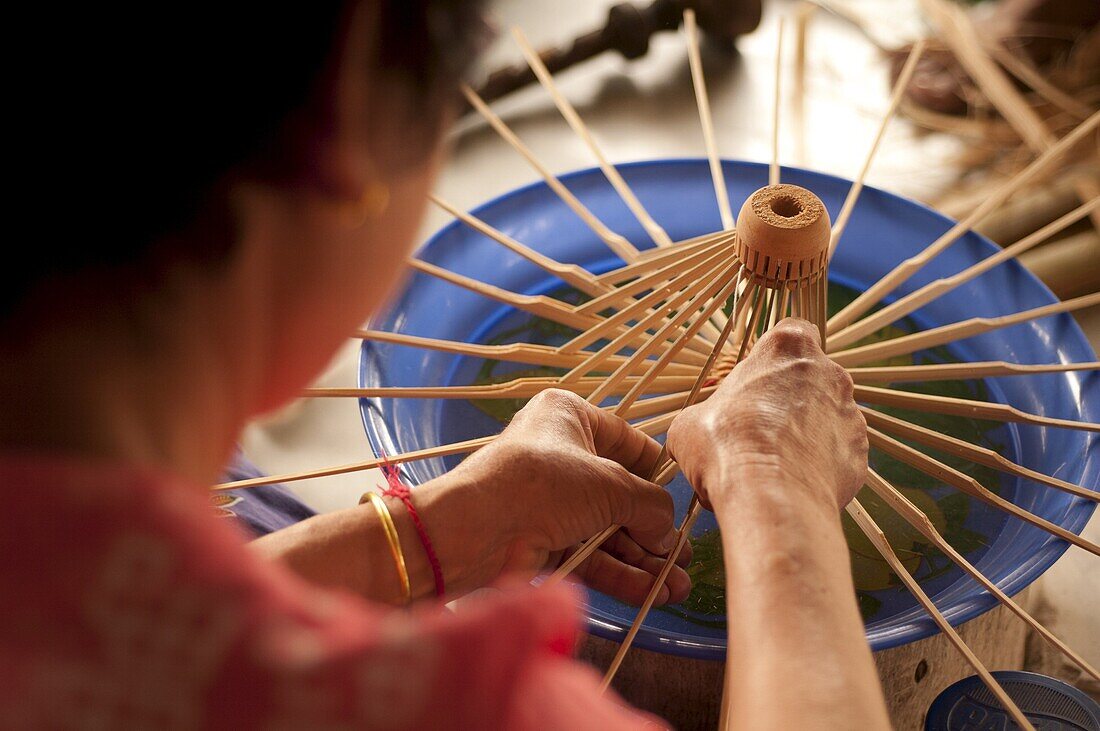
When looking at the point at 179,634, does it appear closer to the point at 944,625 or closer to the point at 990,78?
the point at 944,625

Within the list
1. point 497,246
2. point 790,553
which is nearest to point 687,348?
point 497,246

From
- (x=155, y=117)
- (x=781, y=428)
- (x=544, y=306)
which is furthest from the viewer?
(x=544, y=306)

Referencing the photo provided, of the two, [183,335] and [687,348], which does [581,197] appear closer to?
[687,348]

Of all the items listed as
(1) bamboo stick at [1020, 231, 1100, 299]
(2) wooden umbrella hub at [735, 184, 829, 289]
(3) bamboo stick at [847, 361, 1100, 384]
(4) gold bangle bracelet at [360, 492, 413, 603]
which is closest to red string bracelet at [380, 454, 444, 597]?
(4) gold bangle bracelet at [360, 492, 413, 603]

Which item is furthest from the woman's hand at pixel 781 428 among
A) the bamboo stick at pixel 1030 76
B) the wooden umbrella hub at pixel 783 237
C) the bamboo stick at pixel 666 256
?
the bamboo stick at pixel 1030 76

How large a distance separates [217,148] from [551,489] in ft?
2.00

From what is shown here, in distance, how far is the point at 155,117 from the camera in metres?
0.45

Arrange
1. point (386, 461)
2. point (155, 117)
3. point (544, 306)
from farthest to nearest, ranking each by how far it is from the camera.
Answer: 1. point (544, 306)
2. point (386, 461)
3. point (155, 117)

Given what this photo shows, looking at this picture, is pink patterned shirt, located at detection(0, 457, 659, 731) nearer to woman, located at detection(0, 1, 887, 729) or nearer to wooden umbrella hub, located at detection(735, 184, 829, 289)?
woman, located at detection(0, 1, 887, 729)

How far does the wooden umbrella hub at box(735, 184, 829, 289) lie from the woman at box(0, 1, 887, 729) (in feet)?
1.69

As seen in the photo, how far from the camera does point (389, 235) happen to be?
0.58 meters

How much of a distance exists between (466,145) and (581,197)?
39.3 inches

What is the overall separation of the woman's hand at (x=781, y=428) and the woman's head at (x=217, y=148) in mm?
458

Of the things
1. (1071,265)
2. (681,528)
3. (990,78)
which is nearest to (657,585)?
(681,528)
